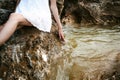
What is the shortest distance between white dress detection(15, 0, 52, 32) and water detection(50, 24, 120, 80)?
0.63 metres

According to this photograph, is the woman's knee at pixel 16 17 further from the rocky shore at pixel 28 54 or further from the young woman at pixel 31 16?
the rocky shore at pixel 28 54

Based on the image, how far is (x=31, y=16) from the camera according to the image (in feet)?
13.7

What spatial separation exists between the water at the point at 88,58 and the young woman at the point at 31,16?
626 mm

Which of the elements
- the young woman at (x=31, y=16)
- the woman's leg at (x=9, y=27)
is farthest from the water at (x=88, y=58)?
the woman's leg at (x=9, y=27)

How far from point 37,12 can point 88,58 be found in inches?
57.2

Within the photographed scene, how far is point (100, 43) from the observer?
5980 millimetres

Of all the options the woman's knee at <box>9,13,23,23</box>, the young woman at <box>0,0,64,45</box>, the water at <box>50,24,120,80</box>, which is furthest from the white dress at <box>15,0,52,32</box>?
the water at <box>50,24,120,80</box>

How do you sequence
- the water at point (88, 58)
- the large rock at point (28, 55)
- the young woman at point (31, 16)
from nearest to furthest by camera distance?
the large rock at point (28, 55) < the young woman at point (31, 16) < the water at point (88, 58)

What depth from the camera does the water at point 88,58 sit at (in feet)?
14.3

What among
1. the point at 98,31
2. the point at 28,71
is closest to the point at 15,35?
the point at 28,71

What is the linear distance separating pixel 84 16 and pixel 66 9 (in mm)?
644

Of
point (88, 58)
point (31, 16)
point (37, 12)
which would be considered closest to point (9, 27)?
point (31, 16)

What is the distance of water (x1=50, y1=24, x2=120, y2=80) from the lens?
172 inches

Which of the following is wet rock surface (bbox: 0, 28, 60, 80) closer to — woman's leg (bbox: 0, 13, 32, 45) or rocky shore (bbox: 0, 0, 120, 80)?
rocky shore (bbox: 0, 0, 120, 80)
